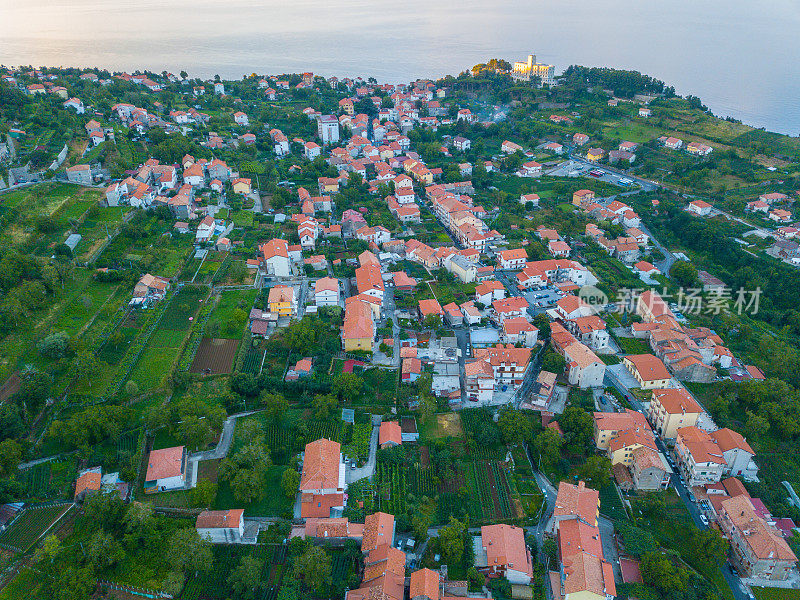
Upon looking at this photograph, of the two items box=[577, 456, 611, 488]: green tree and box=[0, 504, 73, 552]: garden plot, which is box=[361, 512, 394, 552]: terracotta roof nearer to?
box=[577, 456, 611, 488]: green tree

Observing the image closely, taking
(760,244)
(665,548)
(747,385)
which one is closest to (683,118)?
(760,244)

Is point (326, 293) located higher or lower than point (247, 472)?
lower

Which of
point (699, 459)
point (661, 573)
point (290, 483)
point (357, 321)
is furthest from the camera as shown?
point (357, 321)

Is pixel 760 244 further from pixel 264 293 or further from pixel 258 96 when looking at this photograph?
pixel 258 96

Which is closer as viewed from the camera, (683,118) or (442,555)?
(442,555)

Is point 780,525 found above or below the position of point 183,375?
below

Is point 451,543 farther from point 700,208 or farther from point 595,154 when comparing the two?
point 595,154

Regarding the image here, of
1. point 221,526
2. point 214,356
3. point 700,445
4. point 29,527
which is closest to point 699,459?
point 700,445

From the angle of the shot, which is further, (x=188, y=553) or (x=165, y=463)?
(x=165, y=463)
